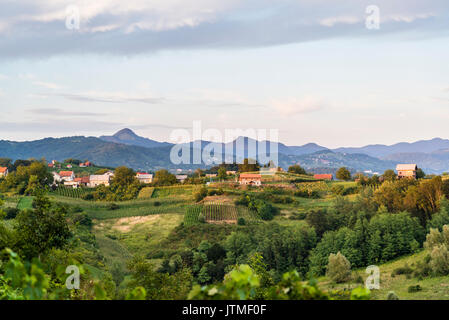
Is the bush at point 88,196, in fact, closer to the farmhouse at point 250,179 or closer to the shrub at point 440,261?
the farmhouse at point 250,179

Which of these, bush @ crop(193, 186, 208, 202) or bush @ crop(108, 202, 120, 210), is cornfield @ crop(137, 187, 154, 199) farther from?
bush @ crop(193, 186, 208, 202)

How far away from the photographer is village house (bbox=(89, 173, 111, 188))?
95.1 m

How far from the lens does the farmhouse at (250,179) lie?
88.6 meters

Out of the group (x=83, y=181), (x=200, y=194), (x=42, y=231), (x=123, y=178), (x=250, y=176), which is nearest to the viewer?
(x=42, y=231)

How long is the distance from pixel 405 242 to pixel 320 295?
53.2 meters

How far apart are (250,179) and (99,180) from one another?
104 feet

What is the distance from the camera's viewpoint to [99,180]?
317ft

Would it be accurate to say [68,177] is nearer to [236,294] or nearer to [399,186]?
[399,186]

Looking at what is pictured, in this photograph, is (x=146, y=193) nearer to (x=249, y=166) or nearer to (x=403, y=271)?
(x=249, y=166)

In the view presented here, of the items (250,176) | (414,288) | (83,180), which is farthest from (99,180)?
(414,288)

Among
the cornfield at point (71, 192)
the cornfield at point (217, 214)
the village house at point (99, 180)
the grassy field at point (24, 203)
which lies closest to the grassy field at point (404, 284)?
the cornfield at point (217, 214)

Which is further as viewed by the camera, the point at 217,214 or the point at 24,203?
the point at 217,214

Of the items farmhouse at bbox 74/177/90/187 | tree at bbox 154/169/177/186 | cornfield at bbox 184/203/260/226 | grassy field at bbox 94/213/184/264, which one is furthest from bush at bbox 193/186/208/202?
farmhouse at bbox 74/177/90/187

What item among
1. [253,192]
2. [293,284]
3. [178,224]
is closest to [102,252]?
[178,224]
